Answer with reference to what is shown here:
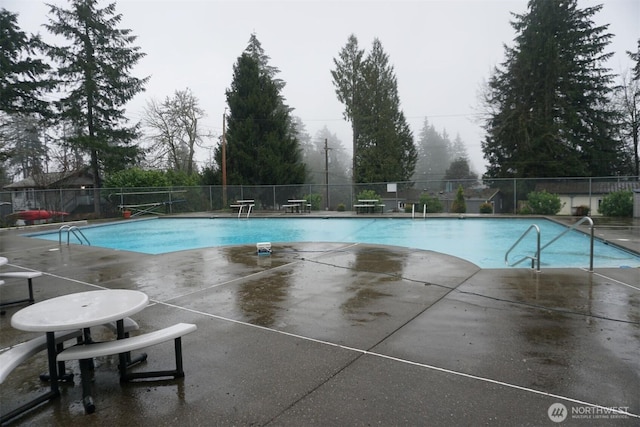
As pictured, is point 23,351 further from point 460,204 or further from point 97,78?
point 97,78

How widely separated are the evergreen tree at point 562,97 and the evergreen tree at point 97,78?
27.3 meters

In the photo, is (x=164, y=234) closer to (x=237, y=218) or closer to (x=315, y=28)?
(x=237, y=218)

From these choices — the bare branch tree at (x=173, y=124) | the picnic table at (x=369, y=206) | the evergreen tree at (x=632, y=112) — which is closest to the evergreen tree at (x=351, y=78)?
the bare branch tree at (x=173, y=124)

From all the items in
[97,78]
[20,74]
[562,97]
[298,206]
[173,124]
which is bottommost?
[298,206]

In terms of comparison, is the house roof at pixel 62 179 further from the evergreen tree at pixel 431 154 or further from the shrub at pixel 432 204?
the evergreen tree at pixel 431 154

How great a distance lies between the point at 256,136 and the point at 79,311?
2525 centimetres

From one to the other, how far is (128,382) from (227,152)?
82.4ft

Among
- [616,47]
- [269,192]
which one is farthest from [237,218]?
[616,47]

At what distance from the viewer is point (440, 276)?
593 centimetres

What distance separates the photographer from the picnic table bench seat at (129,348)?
246 cm

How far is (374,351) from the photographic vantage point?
324 centimetres

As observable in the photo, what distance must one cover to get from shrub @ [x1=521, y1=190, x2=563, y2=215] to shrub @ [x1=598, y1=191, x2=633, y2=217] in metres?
1.92

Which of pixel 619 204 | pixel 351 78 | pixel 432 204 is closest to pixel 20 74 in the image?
pixel 351 78

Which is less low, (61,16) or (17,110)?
(61,16)
